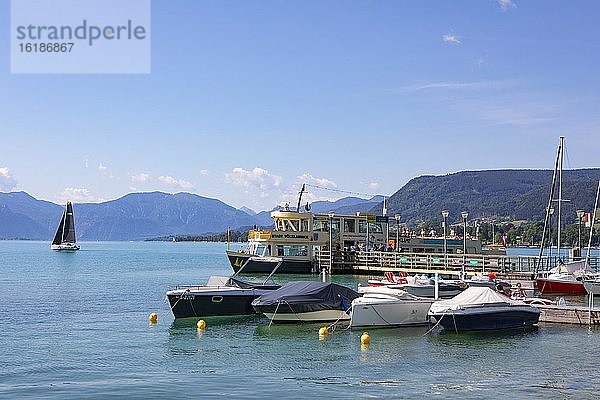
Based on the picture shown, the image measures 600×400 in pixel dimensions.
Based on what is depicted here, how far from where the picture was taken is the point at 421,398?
63.3ft

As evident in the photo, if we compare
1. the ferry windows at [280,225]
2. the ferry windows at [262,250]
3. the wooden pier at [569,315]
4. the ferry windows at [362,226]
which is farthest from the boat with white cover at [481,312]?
the ferry windows at [362,226]

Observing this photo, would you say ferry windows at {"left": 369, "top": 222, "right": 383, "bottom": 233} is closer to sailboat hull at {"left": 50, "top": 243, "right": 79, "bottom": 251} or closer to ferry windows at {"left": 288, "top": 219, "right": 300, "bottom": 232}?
ferry windows at {"left": 288, "top": 219, "right": 300, "bottom": 232}

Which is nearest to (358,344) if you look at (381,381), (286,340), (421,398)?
(286,340)

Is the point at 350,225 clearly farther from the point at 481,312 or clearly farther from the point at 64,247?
the point at 64,247

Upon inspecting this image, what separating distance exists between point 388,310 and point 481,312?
359 cm

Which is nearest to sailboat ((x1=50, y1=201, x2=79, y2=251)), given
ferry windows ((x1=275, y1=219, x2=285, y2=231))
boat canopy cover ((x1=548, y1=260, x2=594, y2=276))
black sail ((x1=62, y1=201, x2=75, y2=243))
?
black sail ((x1=62, y1=201, x2=75, y2=243))

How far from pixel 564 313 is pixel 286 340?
1185cm

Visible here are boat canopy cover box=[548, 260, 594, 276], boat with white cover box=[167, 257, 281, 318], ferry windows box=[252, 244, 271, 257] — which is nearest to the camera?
boat with white cover box=[167, 257, 281, 318]

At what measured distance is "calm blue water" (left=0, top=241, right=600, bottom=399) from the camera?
20.2 metres

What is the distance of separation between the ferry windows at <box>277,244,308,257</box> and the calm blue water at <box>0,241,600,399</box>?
115ft

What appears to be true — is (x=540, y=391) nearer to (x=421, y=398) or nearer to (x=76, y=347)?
(x=421, y=398)

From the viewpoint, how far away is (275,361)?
2416 centimetres

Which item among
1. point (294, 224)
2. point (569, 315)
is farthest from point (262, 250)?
point (569, 315)

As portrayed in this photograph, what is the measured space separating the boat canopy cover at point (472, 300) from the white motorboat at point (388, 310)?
882mm
